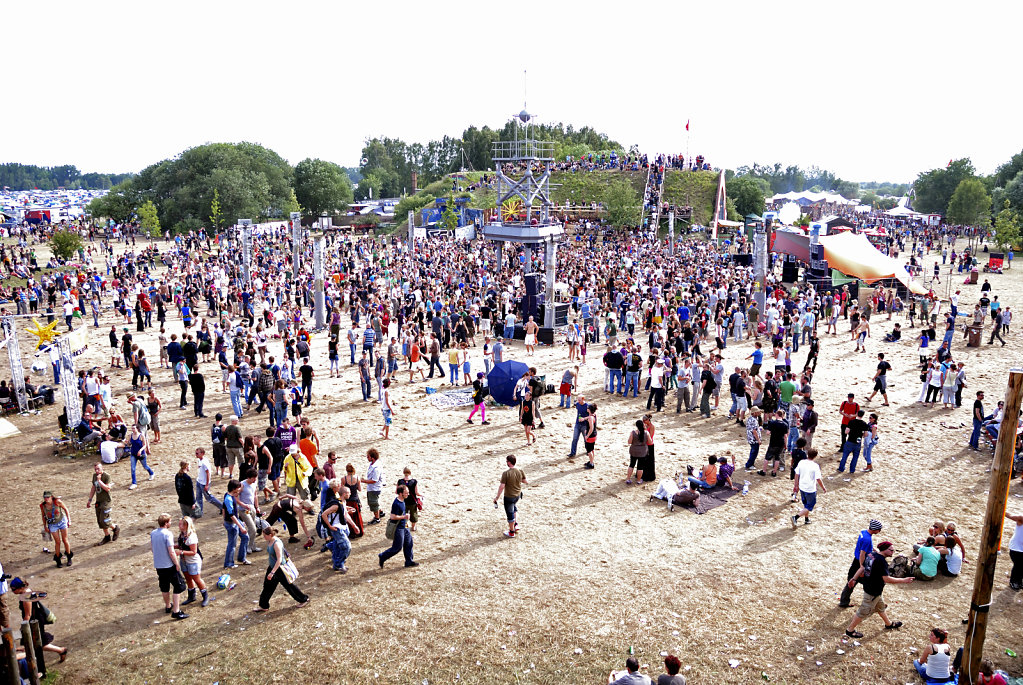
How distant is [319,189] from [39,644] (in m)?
85.8

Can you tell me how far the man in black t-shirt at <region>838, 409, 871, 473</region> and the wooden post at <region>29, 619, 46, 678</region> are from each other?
11925mm

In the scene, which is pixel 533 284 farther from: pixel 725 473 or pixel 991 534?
pixel 991 534

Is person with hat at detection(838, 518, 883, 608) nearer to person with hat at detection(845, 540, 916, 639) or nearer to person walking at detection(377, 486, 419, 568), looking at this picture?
person with hat at detection(845, 540, 916, 639)

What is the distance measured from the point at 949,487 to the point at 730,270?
27.1m

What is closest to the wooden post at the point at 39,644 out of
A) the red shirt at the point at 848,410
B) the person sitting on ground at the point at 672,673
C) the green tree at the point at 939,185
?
the person sitting on ground at the point at 672,673

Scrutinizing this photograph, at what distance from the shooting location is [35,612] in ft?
24.7

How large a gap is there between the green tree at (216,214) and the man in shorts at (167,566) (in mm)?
63655

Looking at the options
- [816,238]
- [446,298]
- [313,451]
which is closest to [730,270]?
[816,238]

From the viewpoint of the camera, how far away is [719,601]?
27.2ft

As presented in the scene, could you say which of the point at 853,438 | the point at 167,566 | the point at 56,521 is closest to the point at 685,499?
the point at 853,438

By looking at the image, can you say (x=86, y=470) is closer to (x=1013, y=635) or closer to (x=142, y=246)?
(x=1013, y=635)

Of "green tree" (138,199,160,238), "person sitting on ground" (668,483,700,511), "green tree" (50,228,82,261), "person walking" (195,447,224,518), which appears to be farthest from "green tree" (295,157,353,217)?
"person sitting on ground" (668,483,700,511)

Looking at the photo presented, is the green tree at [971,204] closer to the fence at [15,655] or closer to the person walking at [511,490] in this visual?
the person walking at [511,490]

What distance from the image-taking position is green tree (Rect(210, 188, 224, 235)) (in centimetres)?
6600
